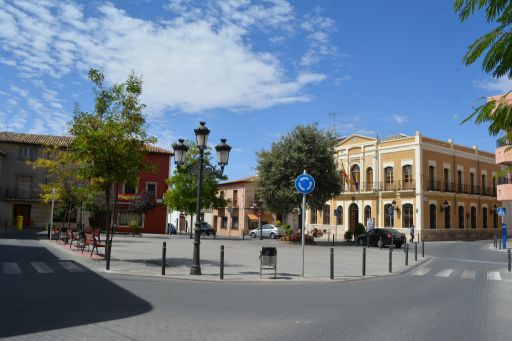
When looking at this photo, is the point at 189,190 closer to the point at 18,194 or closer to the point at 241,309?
the point at 18,194

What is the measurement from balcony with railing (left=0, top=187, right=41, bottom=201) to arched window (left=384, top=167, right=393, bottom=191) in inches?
1371

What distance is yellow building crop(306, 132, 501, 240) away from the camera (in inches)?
1724

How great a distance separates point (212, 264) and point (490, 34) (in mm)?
15179

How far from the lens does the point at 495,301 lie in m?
10.1

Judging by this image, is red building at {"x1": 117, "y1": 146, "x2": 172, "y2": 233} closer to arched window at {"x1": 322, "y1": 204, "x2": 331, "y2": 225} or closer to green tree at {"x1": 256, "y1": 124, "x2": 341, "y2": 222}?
green tree at {"x1": 256, "y1": 124, "x2": 341, "y2": 222}

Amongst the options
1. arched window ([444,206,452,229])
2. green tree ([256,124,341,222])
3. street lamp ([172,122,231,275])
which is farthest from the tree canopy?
street lamp ([172,122,231,275])

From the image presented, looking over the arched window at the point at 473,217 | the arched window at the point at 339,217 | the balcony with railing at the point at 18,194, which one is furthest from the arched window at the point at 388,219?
the balcony with railing at the point at 18,194

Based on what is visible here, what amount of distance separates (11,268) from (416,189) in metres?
37.2

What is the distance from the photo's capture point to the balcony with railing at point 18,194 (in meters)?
46.2

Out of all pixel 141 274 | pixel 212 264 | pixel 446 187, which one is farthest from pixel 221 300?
pixel 446 187

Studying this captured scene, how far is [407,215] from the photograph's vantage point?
Result: 44.3m

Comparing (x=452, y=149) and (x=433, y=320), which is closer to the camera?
(x=433, y=320)

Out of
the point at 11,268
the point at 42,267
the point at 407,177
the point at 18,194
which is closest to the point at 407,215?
the point at 407,177

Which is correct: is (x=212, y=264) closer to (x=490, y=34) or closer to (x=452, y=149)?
(x=490, y=34)
